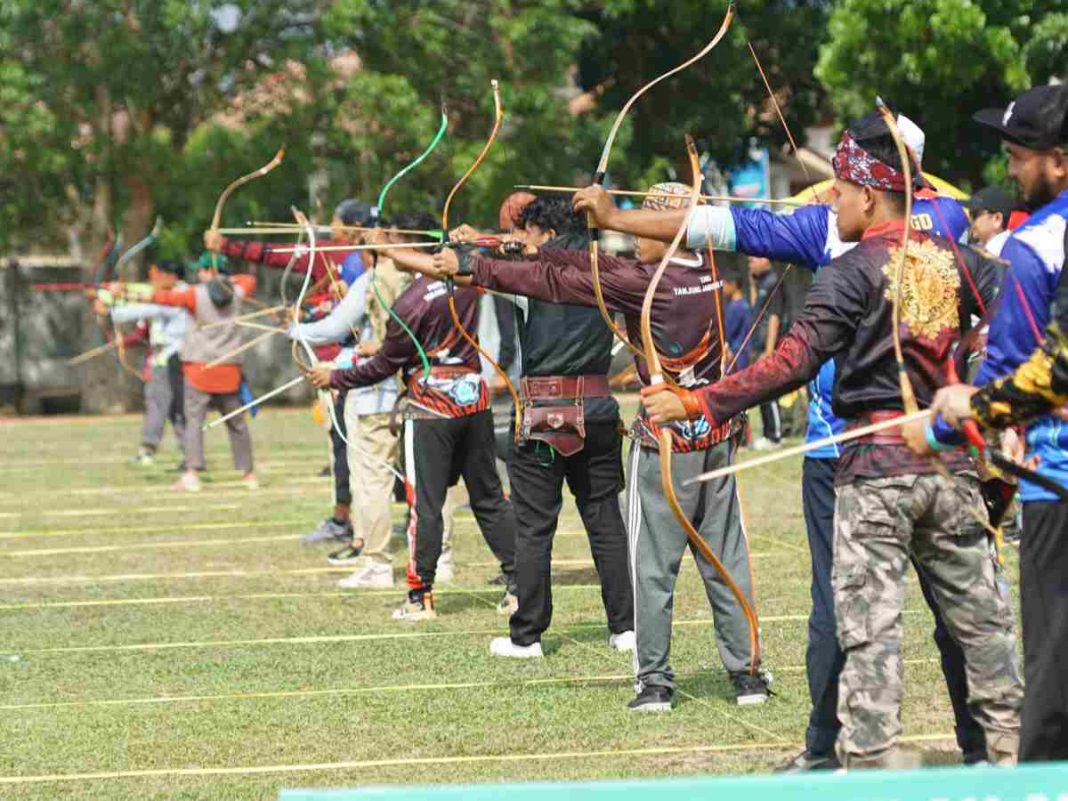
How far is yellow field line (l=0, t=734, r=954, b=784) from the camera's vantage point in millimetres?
6344

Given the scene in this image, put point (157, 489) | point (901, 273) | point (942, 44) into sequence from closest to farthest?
point (901, 273), point (157, 489), point (942, 44)

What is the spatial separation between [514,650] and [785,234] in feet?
9.67

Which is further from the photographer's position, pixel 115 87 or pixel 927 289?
pixel 115 87

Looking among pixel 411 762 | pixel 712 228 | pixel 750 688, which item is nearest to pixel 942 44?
pixel 750 688

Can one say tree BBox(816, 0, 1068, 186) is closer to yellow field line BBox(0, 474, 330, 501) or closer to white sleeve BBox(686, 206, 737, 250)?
yellow field line BBox(0, 474, 330, 501)

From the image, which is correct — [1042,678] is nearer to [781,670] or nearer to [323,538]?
[781,670]

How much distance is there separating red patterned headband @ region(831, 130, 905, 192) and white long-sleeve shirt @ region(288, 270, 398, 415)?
5.52 meters

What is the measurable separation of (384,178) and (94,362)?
213 inches

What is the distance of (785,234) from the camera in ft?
19.9

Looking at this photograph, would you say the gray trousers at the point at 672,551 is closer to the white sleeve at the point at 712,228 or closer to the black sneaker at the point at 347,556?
the white sleeve at the point at 712,228

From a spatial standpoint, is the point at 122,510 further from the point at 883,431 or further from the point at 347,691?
the point at 883,431

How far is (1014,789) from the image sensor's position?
404 centimetres

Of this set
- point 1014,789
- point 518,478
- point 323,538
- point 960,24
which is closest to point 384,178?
point 960,24

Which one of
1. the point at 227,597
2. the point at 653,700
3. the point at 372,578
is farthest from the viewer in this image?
the point at 372,578
